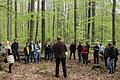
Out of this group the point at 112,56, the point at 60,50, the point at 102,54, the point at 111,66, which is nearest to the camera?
the point at 60,50

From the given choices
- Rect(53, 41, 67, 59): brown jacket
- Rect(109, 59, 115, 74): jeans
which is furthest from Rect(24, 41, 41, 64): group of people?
Rect(53, 41, 67, 59): brown jacket

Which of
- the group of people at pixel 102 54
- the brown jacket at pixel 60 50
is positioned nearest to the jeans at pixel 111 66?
the group of people at pixel 102 54

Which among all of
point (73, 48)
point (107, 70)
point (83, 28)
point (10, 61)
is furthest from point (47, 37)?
point (10, 61)

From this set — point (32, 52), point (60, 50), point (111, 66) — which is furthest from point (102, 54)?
point (60, 50)

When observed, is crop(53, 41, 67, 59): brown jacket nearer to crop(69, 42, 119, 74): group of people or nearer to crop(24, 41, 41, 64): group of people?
crop(69, 42, 119, 74): group of people

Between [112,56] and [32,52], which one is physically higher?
[112,56]

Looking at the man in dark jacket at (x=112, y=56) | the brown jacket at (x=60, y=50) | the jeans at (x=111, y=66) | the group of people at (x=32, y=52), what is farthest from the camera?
the group of people at (x=32, y=52)

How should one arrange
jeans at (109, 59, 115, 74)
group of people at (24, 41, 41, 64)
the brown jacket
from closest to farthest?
the brown jacket → jeans at (109, 59, 115, 74) → group of people at (24, 41, 41, 64)

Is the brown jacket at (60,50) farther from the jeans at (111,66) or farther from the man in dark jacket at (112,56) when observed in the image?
the jeans at (111,66)

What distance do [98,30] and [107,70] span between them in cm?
2632

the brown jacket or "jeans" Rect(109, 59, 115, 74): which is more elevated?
the brown jacket

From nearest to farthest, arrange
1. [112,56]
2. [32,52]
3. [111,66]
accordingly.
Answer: [112,56] < [111,66] < [32,52]

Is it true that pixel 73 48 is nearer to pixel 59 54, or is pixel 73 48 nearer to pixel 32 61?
pixel 32 61

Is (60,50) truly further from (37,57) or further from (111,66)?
(37,57)
